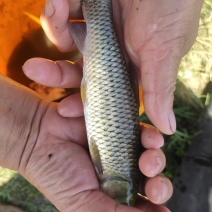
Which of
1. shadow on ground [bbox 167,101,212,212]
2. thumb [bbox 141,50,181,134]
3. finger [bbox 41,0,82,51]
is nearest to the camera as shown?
thumb [bbox 141,50,181,134]

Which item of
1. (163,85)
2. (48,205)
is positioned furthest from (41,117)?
(48,205)

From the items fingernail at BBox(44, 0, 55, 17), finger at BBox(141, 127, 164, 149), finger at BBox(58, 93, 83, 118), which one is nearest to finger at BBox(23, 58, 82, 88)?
finger at BBox(58, 93, 83, 118)

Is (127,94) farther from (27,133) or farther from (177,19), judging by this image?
(27,133)

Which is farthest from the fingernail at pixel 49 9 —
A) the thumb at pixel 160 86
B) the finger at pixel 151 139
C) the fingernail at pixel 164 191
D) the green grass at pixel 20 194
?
the green grass at pixel 20 194

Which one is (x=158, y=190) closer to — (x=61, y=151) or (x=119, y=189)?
(x=119, y=189)

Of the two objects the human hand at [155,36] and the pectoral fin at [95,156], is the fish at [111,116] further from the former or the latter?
the human hand at [155,36]

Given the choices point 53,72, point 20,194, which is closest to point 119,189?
point 53,72

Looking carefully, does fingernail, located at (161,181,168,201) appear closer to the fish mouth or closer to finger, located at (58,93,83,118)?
the fish mouth
